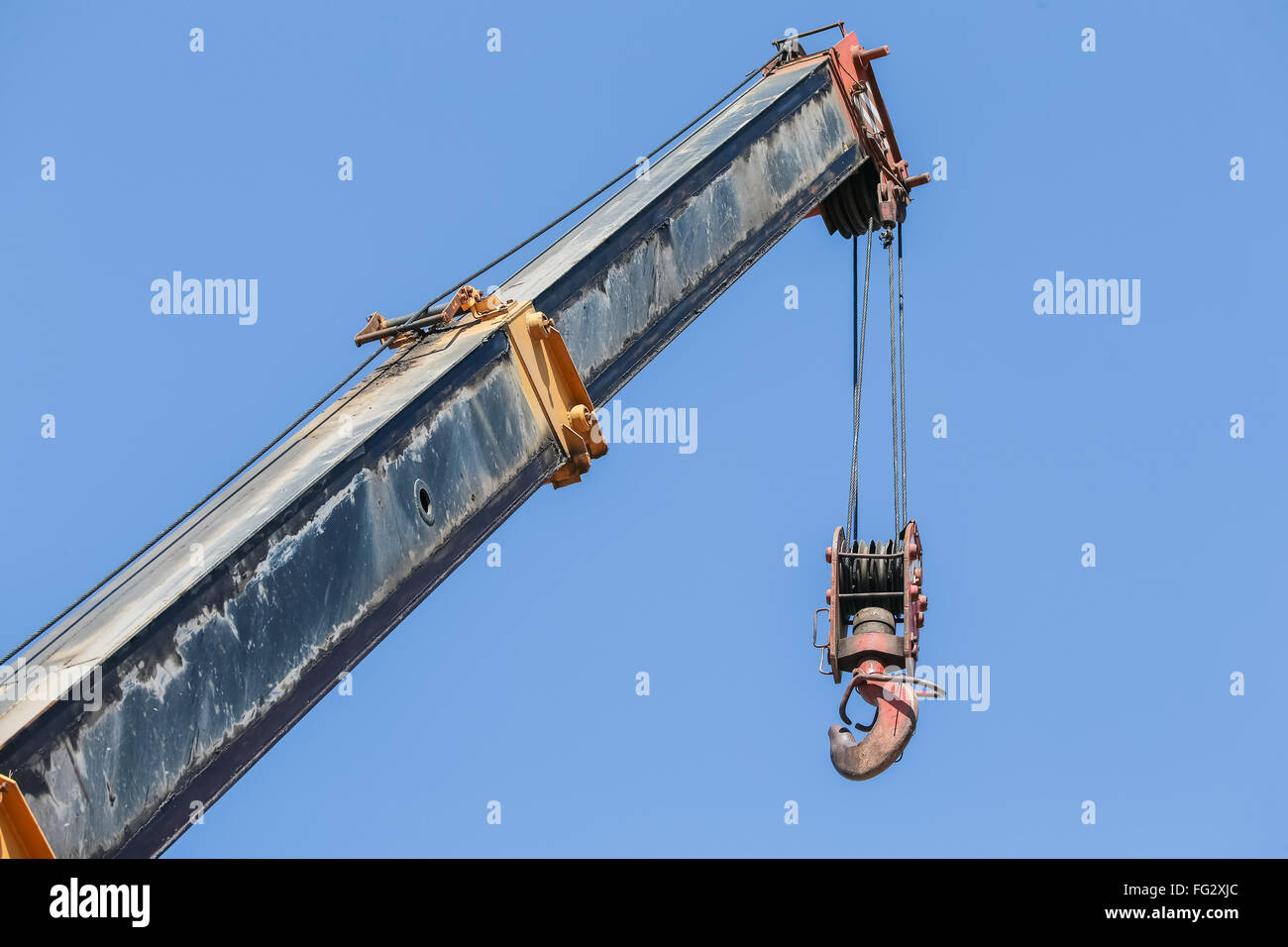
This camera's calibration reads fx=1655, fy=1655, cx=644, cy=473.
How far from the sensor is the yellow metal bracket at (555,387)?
848cm

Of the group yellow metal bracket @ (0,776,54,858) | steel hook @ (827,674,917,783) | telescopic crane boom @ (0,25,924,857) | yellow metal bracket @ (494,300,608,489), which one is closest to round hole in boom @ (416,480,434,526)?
telescopic crane boom @ (0,25,924,857)

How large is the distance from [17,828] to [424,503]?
8.53ft

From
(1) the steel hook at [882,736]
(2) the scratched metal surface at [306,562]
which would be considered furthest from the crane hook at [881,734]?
(2) the scratched metal surface at [306,562]

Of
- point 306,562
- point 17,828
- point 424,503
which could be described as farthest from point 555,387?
point 17,828

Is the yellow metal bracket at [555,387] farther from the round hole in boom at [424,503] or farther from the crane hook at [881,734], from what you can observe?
the crane hook at [881,734]

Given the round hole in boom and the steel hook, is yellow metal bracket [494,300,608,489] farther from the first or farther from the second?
the steel hook

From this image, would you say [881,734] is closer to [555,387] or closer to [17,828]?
[555,387]

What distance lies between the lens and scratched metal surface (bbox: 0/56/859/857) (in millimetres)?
6090

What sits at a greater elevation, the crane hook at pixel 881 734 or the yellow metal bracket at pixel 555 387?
the yellow metal bracket at pixel 555 387

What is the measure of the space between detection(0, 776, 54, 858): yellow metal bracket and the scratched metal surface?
13 centimetres

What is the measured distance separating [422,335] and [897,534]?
474 cm

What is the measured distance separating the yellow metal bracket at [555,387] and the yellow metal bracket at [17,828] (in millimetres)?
3602

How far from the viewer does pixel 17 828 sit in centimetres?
563
